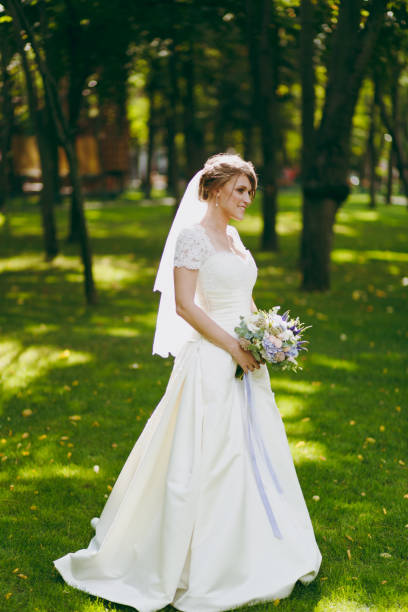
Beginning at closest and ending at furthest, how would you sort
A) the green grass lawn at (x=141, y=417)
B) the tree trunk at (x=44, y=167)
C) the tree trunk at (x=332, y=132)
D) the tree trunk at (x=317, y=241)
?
the green grass lawn at (x=141, y=417) → the tree trunk at (x=332, y=132) → the tree trunk at (x=317, y=241) → the tree trunk at (x=44, y=167)

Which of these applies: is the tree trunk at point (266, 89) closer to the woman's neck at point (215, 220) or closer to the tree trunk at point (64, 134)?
the tree trunk at point (64, 134)

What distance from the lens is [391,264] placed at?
15891mm

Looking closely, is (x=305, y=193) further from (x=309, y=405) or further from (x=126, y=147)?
(x=126, y=147)

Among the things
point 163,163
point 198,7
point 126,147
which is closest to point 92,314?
point 198,7

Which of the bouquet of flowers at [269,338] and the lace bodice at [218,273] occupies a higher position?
the lace bodice at [218,273]

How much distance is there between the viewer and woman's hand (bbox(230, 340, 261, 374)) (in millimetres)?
3791

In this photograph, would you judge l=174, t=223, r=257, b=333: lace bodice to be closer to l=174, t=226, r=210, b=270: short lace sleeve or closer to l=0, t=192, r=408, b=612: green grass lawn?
l=174, t=226, r=210, b=270: short lace sleeve

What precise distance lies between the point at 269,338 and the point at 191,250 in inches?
25.2

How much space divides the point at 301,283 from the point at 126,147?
2896cm

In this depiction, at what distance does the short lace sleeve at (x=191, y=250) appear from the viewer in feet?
12.0

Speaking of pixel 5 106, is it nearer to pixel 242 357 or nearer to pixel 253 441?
pixel 242 357

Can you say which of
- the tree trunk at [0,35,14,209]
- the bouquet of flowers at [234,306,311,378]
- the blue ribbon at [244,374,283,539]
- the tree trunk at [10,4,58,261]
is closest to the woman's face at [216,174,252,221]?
the bouquet of flowers at [234,306,311,378]

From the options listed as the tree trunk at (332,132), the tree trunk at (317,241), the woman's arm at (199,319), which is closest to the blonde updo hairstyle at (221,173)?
the woman's arm at (199,319)

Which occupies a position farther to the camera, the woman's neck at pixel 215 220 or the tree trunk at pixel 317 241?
the tree trunk at pixel 317 241
